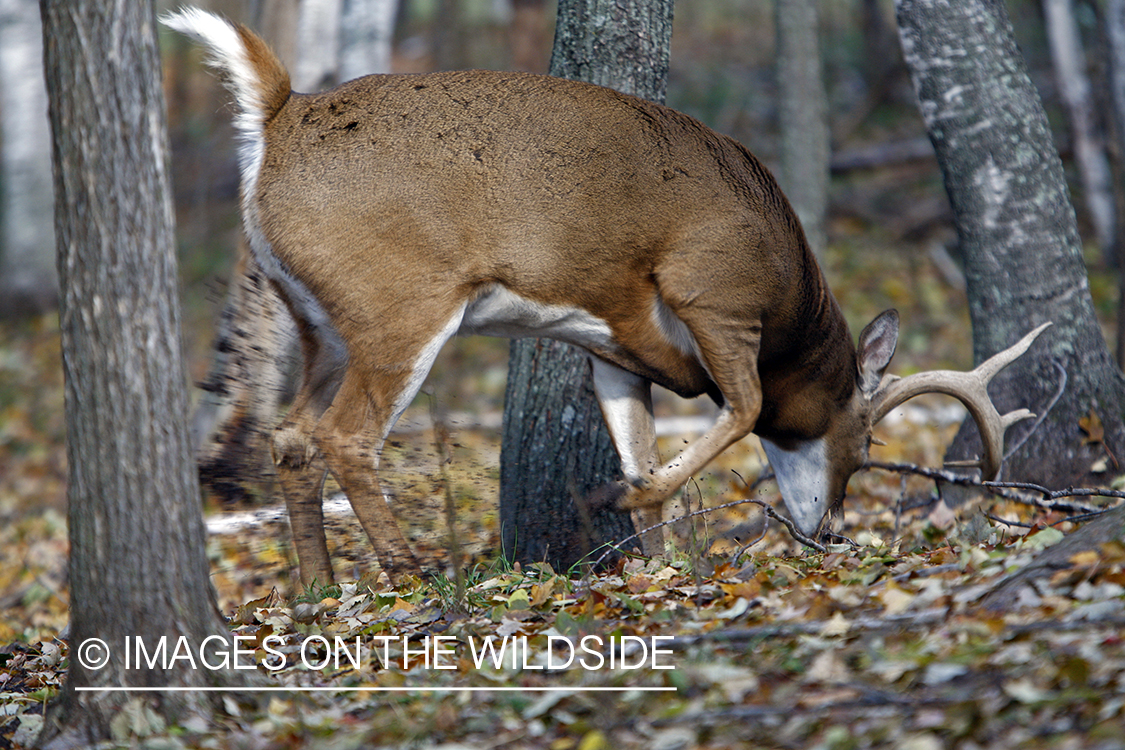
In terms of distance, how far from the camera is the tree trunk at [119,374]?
8.97ft

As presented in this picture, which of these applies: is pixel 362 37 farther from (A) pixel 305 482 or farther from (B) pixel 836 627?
(B) pixel 836 627

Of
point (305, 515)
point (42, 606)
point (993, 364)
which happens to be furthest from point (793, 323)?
point (42, 606)

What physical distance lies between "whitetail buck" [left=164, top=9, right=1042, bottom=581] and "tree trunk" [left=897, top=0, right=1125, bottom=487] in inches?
18.7

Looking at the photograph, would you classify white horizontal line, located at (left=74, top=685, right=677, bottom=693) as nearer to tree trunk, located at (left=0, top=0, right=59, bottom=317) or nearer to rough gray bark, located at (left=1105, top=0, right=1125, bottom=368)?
rough gray bark, located at (left=1105, top=0, right=1125, bottom=368)

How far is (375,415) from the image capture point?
4.22m

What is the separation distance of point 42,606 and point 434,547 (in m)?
2.82

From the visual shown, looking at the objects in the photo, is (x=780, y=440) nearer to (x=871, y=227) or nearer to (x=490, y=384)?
(x=490, y=384)

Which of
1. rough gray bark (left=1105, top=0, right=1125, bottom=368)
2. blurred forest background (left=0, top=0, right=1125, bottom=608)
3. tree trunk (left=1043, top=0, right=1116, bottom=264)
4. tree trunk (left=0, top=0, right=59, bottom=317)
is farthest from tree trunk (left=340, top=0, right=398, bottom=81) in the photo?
A: tree trunk (left=1043, top=0, right=1116, bottom=264)

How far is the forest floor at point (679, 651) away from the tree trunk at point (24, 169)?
328 inches

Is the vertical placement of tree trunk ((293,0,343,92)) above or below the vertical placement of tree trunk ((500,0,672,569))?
above

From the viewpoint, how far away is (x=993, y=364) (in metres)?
4.91

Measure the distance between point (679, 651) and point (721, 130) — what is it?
11.3m

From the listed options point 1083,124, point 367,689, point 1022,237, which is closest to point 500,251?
point 367,689

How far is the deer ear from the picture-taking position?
504cm
